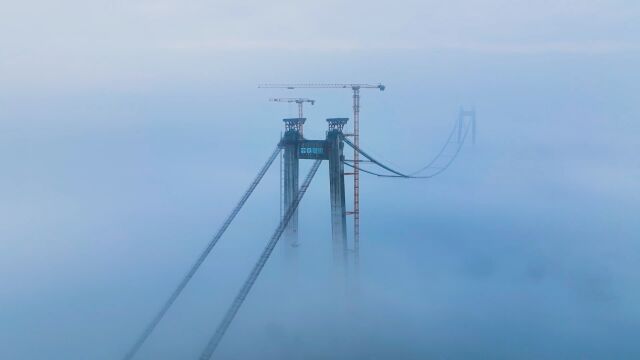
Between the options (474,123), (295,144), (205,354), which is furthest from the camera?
(474,123)

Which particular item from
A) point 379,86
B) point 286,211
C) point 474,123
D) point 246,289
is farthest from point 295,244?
point 474,123

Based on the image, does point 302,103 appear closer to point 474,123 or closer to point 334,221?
point 334,221

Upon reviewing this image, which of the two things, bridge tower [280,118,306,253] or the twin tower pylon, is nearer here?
the twin tower pylon

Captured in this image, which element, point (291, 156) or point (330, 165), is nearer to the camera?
point (330, 165)

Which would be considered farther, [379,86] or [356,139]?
[379,86]

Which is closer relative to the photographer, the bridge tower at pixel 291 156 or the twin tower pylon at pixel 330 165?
the twin tower pylon at pixel 330 165
